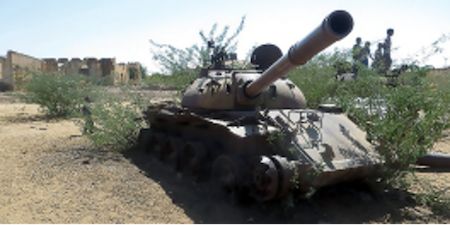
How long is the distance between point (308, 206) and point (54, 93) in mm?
13081

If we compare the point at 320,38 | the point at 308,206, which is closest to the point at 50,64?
the point at 308,206

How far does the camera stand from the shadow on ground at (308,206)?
14.6ft

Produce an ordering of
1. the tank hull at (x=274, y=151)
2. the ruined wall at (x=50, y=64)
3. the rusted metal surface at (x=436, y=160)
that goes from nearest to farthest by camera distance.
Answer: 1. the tank hull at (x=274, y=151)
2. the rusted metal surface at (x=436, y=160)
3. the ruined wall at (x=50, y=64)

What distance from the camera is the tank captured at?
4.23 metres

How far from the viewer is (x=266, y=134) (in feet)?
15.5

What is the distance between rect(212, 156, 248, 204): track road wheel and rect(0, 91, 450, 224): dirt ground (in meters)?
0.14

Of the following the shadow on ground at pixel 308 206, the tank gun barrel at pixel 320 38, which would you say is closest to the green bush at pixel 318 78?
the shadow on ground at pixel 308 206

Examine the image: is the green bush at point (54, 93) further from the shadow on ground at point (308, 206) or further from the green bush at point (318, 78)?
the shadow on ground at point (308, 206)

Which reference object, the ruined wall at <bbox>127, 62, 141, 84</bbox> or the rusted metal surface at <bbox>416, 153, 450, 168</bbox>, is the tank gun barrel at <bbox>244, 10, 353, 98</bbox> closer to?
the rusted metal surface at <bbox>416, 153, 450, 168</bbox>

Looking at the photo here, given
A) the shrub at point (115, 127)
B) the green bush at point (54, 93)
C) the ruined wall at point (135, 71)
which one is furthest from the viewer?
the ruined wall at point (135, 71)

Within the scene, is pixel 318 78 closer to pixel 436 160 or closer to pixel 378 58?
pixel 378 58

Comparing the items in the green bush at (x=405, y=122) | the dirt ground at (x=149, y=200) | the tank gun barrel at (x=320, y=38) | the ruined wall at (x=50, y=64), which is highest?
the ruined wall at (x=50, y=64)

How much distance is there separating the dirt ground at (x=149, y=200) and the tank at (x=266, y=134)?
1.14 ft

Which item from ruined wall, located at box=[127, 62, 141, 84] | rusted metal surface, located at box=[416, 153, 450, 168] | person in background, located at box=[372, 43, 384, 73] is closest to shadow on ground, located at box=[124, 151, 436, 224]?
rusted metal surface, located at box=[416, 153, 450, 168]
